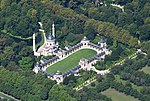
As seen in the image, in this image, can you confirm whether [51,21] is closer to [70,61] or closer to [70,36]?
[70,36]

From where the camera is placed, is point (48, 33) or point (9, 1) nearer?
point (48, 33)

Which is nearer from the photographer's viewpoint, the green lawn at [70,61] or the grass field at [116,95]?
the grass field at [116,95]

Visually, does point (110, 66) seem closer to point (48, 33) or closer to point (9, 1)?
point (48, 33)

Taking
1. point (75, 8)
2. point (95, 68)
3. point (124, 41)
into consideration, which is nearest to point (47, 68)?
point (95, 68)

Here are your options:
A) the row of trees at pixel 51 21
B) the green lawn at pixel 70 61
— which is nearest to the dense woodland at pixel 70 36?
the row of trees at pixel 51 21

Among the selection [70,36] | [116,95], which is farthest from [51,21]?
[116,95]

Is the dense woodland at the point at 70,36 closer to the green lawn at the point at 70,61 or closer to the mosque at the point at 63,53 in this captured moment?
the mosque at the point at 63,53
